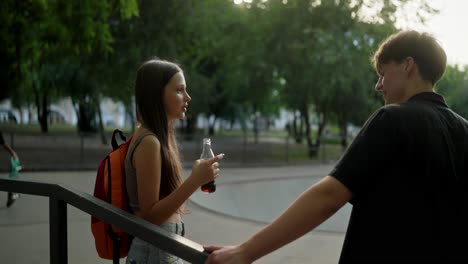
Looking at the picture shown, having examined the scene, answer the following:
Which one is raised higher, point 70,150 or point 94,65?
point 94,65

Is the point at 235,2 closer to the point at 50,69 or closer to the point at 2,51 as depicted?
the point at 50,69

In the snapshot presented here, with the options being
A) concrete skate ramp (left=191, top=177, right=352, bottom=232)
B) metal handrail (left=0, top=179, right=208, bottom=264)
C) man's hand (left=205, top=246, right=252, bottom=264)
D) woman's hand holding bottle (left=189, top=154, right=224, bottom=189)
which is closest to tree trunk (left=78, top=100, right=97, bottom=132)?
concrete skate ramp (left=191, top=177, right=352, bottom=232)

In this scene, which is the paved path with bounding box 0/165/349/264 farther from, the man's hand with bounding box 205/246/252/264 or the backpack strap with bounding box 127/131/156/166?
the man's hand with bounding box 205/246/252/264

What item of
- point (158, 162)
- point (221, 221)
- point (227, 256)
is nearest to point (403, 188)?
point (227, 256)

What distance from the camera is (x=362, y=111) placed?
84.4ft

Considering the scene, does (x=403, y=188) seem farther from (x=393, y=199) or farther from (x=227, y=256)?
(x=227, y=256)

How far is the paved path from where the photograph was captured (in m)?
3.04

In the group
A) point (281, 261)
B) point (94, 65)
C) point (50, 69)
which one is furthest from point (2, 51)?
point (281, 261)

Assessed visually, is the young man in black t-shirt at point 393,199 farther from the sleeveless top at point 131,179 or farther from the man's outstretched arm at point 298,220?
the sleeveless top at point 131,179

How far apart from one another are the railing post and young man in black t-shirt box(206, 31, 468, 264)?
3.99 feet

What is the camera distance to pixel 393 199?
1.57 m

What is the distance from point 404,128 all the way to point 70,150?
1865 cm

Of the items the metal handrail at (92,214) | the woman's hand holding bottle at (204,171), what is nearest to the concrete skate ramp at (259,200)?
the metal handrail at (92,214)

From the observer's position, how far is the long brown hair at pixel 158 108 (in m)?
2.42
